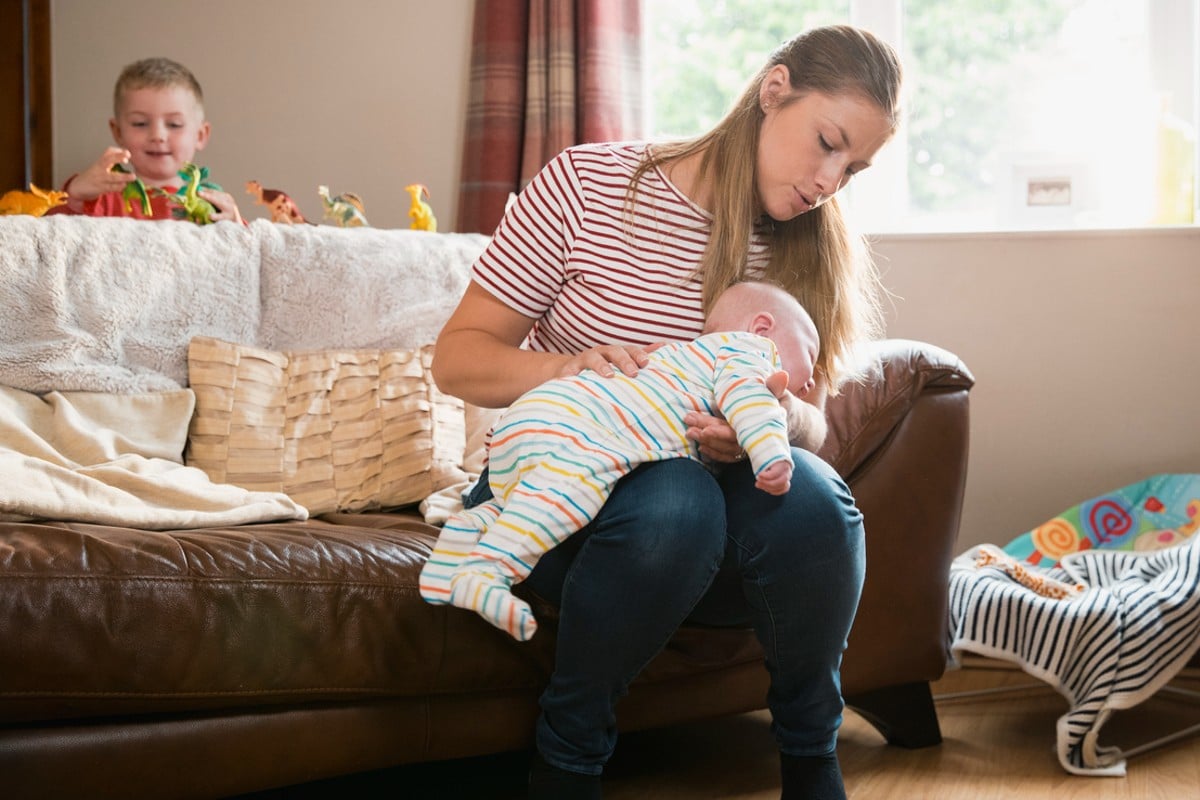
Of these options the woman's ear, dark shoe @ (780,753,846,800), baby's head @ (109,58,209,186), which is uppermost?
baby's head @ (109,58,209,186)

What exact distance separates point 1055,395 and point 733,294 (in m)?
1.32

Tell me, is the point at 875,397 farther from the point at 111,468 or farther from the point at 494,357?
the point at 111,468

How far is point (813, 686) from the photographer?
1.31 m

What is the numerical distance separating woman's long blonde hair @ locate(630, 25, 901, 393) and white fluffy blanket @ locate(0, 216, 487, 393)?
2.30ft

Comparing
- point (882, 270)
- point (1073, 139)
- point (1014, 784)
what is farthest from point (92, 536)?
point (1073, 139)

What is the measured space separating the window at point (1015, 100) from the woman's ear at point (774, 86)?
1289 millimetres

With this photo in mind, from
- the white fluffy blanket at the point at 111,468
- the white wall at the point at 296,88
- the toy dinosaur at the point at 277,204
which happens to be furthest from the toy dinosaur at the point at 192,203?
the white wall at the point at 296,88

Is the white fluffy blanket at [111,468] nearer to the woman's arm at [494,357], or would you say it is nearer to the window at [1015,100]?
the woman's arm at [494,357]

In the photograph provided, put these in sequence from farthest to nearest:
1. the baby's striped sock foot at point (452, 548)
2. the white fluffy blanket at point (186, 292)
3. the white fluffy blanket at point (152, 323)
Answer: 1. the white fluffy blanket at point (186, 292)
2. the white fluffy blanket at point (152, 323)
3. the baby's striped sock foot at point (452, 548)

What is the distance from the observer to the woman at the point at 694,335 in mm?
1262

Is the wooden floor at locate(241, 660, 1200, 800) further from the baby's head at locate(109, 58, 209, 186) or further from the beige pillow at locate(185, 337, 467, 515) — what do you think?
the baby's head at locate(109, 58, 209, 186)

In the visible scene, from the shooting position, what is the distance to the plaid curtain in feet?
8.96

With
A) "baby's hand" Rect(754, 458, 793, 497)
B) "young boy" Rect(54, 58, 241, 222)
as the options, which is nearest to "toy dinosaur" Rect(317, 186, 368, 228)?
"young boy" Rect(54, 58, 241, 222)

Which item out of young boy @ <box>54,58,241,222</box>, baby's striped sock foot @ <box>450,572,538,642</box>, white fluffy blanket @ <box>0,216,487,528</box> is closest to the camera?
baby's striped sock foot @ <box>450,572,538,642</box>
